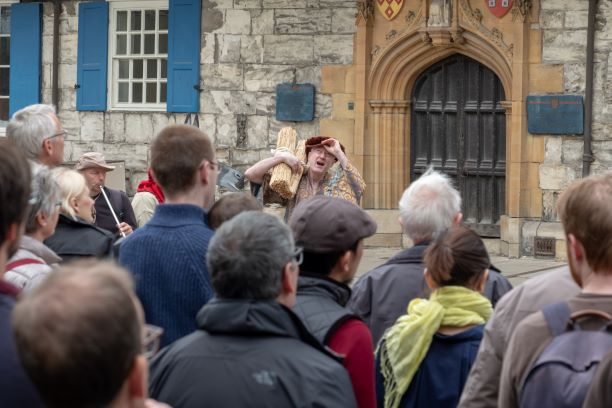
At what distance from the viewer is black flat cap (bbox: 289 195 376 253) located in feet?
13.7

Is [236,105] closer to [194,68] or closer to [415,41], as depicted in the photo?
[194,68]

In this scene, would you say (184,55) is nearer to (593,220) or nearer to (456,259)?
(456,259)

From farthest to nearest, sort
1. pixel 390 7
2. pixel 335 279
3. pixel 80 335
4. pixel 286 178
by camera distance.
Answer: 1. pixel 390 7
2. pixel 286 178
3. pixel 335 279
4. pixel 80 335

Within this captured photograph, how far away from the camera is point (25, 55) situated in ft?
59.3

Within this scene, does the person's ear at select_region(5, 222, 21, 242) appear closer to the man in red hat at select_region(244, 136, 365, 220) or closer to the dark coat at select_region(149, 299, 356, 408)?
the dark coat at select_region(149, 299, 356, 408)

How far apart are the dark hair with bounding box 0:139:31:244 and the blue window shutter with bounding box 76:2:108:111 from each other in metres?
14.8

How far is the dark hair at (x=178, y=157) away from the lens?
175 inches

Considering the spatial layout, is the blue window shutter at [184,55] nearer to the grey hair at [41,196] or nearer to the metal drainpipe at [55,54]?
the metal drainpipe at [55,54]

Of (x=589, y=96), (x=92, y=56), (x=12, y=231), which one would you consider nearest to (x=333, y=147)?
(x=12, y=231)

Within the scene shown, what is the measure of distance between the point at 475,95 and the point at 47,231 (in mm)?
11237

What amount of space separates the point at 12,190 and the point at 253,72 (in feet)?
44.4

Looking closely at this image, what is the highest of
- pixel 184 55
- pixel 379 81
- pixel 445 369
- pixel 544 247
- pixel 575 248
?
pixel 184 55

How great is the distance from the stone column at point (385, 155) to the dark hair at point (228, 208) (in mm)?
10808

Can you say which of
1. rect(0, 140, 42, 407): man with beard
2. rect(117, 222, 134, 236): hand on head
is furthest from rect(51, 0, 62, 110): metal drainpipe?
rect(0, 140, 42, 407): man with beard
